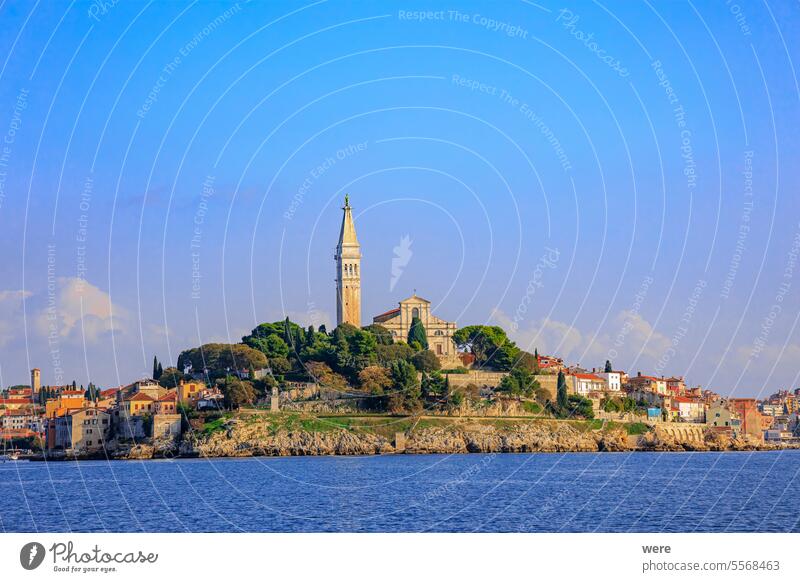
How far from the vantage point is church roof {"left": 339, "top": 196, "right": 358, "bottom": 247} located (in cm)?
12012

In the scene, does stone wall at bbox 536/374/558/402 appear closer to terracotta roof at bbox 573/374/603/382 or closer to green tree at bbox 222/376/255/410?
terracotta roof at bbox 573/374/603/382

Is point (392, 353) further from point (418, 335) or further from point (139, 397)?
point (139, 397)

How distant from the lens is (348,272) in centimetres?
12081

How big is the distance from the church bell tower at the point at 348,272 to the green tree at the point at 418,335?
562cm

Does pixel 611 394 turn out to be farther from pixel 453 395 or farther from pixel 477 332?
pixel 453 395

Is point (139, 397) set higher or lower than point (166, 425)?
higher

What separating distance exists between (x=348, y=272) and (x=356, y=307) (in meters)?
3.42

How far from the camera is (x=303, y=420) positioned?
96.2 m

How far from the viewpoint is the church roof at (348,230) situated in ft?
394

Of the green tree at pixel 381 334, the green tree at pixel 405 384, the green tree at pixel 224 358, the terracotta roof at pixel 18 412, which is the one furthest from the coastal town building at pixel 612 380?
the terracotta roof at pixel 18 412

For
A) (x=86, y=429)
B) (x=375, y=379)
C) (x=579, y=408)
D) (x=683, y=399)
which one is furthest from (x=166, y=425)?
(x=683, y=399)

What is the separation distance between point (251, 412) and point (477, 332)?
32.6m
